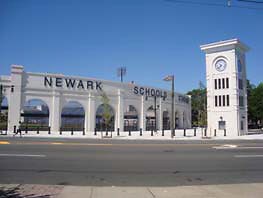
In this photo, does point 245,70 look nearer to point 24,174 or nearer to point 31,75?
point 31,75

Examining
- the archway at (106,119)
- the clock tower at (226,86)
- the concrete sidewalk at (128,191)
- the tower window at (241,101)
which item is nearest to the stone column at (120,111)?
the archway at (106,119)

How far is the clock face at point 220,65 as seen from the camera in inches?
1421

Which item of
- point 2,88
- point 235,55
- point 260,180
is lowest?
point 260,180

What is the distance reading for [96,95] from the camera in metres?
38.7

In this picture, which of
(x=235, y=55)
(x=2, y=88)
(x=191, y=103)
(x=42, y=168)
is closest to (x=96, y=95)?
(x=2, y=88)

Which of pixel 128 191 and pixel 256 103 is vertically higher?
pixel 256 103

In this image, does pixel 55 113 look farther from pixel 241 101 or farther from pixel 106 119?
pixel 241 101

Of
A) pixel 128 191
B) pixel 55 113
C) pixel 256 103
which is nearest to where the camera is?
pixel 128 191

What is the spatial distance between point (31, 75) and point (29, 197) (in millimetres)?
32269

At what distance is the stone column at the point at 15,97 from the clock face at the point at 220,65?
104 feet

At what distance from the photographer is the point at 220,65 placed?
36.4m

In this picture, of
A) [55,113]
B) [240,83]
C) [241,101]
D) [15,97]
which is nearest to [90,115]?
[55,113]

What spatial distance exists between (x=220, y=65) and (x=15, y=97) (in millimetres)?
33151

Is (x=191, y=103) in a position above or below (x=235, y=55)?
below
